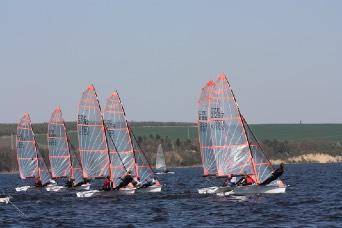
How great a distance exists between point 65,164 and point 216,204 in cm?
4345

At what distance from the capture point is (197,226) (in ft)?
202

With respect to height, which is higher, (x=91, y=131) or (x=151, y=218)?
(x=91, y=131)

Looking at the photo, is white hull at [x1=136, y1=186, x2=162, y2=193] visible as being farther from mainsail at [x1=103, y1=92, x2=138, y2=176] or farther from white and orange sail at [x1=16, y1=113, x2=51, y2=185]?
white and orange sail at [x1=16, y1=113, x2=51, y2=185]

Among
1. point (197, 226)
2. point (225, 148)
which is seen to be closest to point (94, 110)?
point (225, 148)

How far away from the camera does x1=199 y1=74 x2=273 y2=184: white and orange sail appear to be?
289ft

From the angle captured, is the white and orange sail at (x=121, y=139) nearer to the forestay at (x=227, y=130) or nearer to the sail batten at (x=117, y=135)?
the sail batten at (x=117, y=135)

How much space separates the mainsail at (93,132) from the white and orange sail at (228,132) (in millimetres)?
13535

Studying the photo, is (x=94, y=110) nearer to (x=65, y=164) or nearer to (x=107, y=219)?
(x=65, y=164)

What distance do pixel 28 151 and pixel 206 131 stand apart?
43935mm

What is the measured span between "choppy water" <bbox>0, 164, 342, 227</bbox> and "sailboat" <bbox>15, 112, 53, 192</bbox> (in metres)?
32.5

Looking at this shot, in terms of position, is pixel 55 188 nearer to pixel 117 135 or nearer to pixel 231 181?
pixel 117 135

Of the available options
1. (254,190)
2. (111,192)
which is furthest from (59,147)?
(254,190)

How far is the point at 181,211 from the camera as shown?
73125 millimetres

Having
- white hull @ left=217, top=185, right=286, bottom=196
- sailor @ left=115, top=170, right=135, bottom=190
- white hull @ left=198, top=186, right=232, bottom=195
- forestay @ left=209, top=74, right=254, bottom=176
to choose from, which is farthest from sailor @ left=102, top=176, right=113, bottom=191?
white hull @ left=217, top=185, right=286, bottom=196
